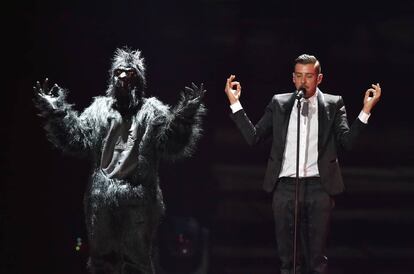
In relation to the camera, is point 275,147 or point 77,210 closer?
point 275,147

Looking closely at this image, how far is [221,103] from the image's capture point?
501cm

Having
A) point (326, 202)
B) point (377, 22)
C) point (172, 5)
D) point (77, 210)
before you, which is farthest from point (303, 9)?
point (77, 210)

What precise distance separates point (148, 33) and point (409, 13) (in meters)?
1.79

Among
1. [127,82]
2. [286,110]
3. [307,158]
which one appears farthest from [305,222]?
[127,82]

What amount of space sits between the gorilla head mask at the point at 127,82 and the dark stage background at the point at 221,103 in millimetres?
1122

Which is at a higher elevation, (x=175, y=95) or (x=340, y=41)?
(x=340, y=41)

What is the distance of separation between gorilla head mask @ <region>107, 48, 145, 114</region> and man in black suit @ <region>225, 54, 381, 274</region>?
498 mm

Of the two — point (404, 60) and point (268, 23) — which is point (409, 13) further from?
point (268, 23)

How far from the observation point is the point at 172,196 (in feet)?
16.5

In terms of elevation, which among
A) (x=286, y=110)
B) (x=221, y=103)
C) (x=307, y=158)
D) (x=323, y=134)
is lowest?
(x=307, y=158)

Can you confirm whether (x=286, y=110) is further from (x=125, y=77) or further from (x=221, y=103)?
(x=221, y=103)

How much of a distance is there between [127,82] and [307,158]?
1025 mm

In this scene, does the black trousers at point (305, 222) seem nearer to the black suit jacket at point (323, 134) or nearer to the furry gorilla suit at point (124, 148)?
the black suit jacket at point (323, 134)

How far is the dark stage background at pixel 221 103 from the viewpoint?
487 cm
